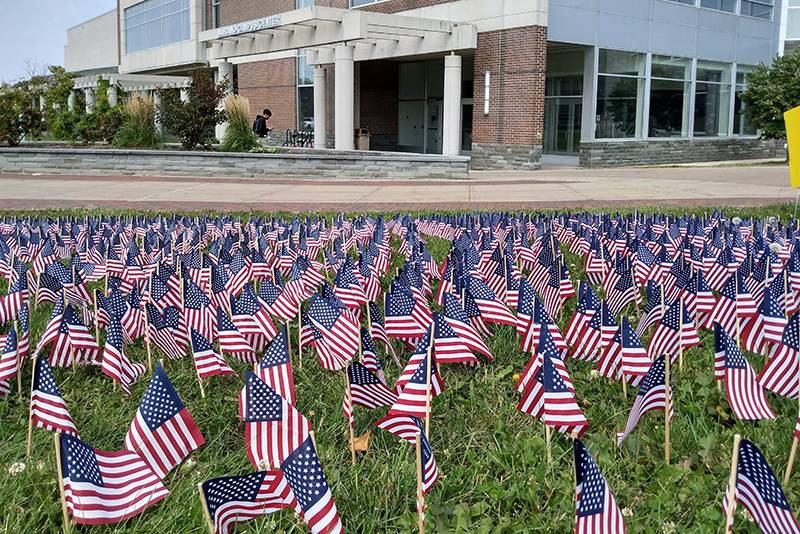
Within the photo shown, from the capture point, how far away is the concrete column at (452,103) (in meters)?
22.5

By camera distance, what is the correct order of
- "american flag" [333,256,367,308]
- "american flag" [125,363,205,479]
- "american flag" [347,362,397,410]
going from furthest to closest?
"american flag" [333,256,367,308] < "american flag" [347,362,397,410] < "american flag" [125,363,205,479]

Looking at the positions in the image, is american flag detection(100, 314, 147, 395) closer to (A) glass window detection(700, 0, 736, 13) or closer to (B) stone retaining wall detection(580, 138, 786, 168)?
(B) stone retaining wall detection(580, 138, 786, 168)

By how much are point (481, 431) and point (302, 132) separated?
96.2 ft

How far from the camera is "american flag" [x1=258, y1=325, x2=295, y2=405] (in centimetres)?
249

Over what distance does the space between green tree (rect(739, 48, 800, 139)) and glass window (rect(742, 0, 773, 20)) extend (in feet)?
9.33

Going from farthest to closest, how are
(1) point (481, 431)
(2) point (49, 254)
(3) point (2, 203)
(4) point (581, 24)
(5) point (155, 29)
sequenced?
(5) point (155, 29), (4) point (581, 24), (3) point (2, 203), (2) point (49, 254), (1) point (481, 431)

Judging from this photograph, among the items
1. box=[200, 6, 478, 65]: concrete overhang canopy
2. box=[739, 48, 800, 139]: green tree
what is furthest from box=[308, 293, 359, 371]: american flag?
box=[739, 48, 800, 139]: green tree

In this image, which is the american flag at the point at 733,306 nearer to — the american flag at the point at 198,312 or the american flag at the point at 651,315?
the american flag at the point at 651,315

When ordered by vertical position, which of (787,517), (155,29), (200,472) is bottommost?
(200,472)

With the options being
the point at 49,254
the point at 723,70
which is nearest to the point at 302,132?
the point at 723,70

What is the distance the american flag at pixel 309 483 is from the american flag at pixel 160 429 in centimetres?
65

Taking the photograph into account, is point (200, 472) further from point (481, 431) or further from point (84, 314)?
point (84, 314)

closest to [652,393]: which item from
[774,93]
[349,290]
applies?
[349,290]

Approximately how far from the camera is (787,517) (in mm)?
1547
